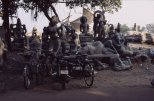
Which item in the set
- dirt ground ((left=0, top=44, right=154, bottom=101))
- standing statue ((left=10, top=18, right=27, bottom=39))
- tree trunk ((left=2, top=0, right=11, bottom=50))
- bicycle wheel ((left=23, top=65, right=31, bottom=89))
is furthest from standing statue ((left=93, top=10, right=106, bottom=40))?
bicycle wheel ((left=23, top=65, right=31, bottom=89))

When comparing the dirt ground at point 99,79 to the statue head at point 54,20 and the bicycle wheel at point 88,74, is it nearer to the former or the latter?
the bicycle wheel at point 88,74

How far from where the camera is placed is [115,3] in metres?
25.7

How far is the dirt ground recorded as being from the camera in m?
12.9

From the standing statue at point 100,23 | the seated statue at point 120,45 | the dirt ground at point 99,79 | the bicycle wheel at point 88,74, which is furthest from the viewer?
the standing statue at point 100,23

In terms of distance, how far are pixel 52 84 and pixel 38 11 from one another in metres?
13.2

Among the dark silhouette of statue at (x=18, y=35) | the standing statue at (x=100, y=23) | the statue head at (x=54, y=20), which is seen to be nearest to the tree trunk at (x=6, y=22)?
the dark silhouette of statue at (x=18, y=35)

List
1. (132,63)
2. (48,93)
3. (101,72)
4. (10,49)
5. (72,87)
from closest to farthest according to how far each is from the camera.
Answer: (48,93) < (72,87) < (101,72) < (132,63) < (10,49)

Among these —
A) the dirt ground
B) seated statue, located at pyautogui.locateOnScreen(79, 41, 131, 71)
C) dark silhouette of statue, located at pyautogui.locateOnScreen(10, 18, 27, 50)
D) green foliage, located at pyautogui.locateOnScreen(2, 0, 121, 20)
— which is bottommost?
the dirt ground

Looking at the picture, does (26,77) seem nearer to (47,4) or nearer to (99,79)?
(99,79)

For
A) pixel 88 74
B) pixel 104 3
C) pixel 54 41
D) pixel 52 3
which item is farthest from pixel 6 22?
pixel 88 74

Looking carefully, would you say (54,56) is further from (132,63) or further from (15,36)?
(15,36)

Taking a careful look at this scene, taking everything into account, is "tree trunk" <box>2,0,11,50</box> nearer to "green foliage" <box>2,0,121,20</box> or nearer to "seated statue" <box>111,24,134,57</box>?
"green foliage" <box>2,0,121,20</box>

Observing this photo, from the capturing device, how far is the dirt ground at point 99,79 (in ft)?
42.3

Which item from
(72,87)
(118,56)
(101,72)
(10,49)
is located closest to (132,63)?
(118,56)
